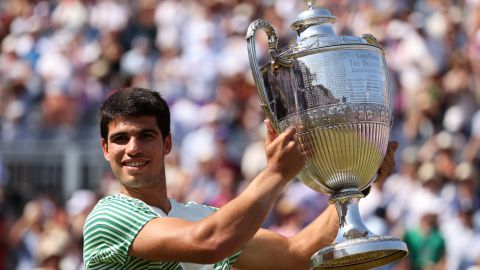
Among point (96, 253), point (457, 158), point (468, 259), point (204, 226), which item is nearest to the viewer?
A: point (204, 226)

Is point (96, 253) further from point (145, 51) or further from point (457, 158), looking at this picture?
point (145, 51)

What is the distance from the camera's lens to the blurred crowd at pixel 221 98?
1057 centimetres

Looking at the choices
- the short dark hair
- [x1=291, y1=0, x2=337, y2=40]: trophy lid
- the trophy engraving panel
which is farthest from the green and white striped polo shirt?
[x1=291, y1=0, x2=337, y2=40]: trophy lid

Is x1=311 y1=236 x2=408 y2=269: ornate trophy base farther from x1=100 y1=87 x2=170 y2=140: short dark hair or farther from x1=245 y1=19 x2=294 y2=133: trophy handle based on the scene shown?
x1=100 y1=87 x2=170 y2=140: short dark hair

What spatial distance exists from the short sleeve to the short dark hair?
0.31m

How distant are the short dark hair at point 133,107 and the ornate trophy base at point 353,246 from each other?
74 centimetres

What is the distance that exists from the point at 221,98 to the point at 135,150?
7682 millimetres

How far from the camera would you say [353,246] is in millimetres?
4836

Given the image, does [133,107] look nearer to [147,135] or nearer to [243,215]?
[147,135]

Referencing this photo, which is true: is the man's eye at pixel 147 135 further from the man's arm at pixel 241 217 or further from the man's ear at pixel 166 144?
the man's arm at pixel 241 217

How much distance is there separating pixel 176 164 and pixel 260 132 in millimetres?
848

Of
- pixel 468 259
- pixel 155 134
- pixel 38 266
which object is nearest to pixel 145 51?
pixel 38 266

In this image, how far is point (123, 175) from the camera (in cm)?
494

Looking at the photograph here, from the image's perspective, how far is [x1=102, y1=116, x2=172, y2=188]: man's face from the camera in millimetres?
4910
